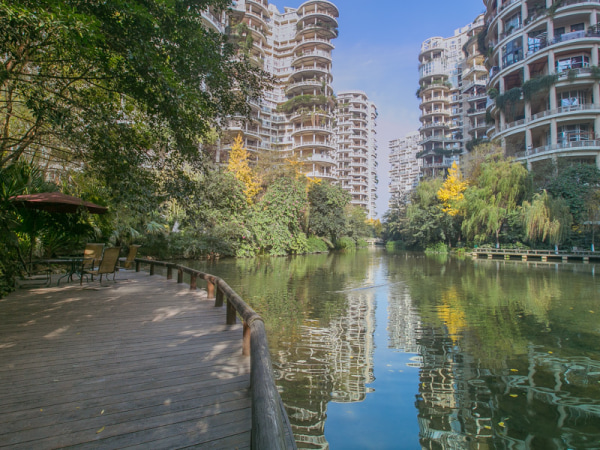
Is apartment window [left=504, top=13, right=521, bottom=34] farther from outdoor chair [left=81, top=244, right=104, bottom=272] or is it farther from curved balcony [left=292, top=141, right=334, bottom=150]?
outdoor chair [left=81, top=244, right=104, bottom=272]

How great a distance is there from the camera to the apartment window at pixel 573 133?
29344 mm

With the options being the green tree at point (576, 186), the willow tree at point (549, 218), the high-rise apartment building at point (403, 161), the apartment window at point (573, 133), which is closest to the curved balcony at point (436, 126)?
the apartment window at point (573, 133)

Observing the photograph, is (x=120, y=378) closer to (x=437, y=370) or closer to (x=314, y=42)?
(x=437, y=370)

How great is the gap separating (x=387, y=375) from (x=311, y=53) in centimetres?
5244

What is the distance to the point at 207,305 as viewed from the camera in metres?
5.91

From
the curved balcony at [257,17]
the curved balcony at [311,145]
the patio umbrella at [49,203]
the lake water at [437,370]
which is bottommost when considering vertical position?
the lake water at [437,370]

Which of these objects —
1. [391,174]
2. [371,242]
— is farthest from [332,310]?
[391,174]

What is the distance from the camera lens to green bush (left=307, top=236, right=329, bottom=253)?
33.9m

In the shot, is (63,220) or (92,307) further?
(63,220)

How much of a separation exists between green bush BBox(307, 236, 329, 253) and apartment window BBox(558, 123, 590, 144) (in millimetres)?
23630

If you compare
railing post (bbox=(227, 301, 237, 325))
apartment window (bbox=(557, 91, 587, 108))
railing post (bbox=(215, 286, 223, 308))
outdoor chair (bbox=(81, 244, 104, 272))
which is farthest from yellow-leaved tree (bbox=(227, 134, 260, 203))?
apartment window (bbox=(557, 91, 587, 108))

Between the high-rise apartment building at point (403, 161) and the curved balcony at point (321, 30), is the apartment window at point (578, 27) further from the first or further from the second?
the high-rise apartment building at point (403, 161)

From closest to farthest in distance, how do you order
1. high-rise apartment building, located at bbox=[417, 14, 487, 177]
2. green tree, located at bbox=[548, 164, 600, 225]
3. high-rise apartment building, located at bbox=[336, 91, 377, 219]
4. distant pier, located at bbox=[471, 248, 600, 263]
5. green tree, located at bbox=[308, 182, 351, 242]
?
1. distant pier, located at bbox=[471, 248, 600, 263]
2. green tree, located at bbox=[548, 164, 600, 225]
3. green tree, located at bbox=[308, 182, 351, 242]
4. high-rise apartment building, located at bbox=[417, 14, 487, 177]
5. high-rise apartment building, located at bbox=[336, 91, 377, 219]

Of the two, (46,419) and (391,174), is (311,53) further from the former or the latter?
(391,174)
